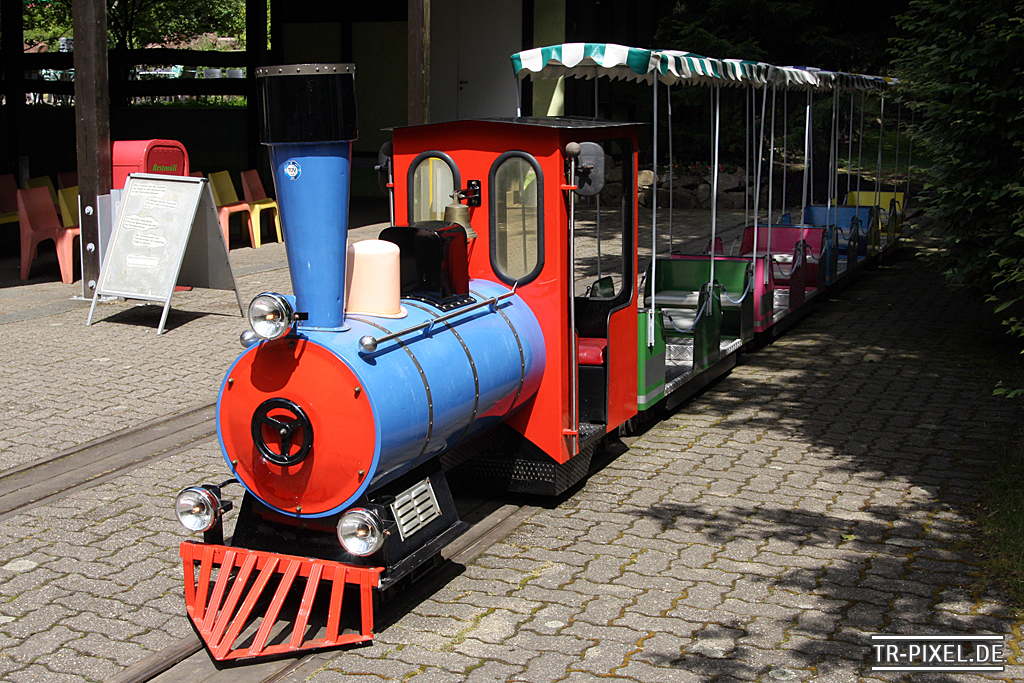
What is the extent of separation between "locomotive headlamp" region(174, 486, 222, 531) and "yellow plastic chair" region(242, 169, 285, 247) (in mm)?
10623

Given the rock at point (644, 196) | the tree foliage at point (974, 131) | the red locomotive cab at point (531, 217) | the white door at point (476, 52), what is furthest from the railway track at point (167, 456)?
the rock at point (644, 196)

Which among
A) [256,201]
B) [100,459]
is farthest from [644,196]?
[100,459]

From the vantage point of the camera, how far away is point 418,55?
1259 centimetres

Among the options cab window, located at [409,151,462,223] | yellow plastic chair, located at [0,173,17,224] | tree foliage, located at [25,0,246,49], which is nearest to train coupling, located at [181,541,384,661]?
cab window, located at [409,151,462,223]

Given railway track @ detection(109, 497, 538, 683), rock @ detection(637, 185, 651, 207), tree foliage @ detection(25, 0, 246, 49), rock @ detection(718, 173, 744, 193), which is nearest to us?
railway track @ detection(109, 497, 538, 683)

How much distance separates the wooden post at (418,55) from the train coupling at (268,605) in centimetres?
900

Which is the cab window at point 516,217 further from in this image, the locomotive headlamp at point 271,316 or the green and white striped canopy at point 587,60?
the locomotive headlamp at point 271,316

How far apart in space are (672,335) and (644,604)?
10.8 feet

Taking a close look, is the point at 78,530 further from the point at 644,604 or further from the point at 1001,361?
the point at 1001,361

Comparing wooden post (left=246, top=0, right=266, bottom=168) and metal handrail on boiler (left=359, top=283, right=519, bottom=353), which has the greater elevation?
wooden post (left=246, top=0, right=266, bottom=168)

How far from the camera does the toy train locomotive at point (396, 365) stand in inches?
156

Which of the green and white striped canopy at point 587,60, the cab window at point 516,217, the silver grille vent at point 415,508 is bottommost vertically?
the silver grille vent at point 415,508

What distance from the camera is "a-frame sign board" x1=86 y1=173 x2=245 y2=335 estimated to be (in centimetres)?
964

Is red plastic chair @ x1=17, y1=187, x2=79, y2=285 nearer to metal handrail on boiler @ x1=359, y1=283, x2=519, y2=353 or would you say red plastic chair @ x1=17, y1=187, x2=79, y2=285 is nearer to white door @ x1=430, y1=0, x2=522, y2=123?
metal handrail on boiler @ x1=359, y1=283, x2=519, y2=353
